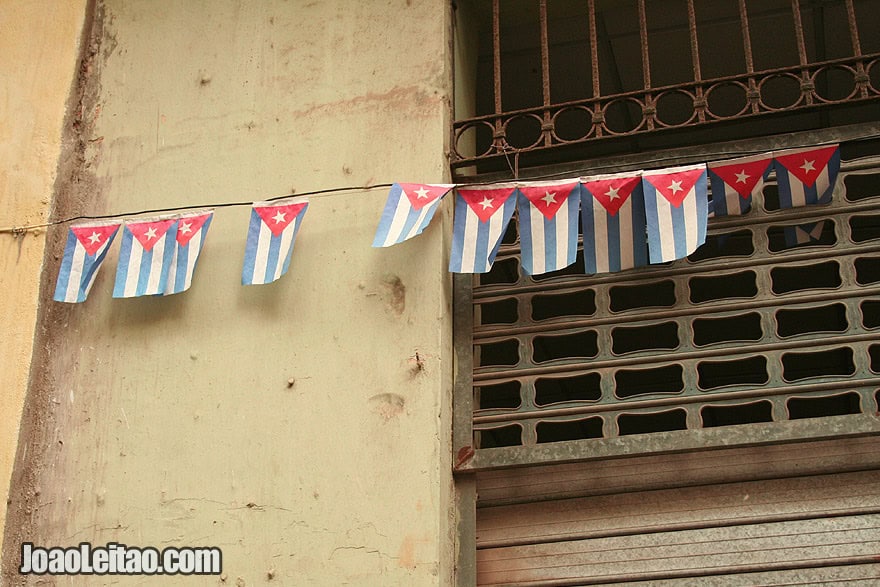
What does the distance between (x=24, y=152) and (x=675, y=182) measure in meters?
4.02

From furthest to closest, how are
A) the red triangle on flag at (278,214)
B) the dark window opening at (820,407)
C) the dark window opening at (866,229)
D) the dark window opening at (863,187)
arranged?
the dark window opening at (866,229)
the dark window opening at (820,407)
the dark window opening at (863,187)
the red triangle on flag at (278,214)

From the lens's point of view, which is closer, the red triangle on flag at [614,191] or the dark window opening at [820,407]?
the red triangle on flag at [614,191]

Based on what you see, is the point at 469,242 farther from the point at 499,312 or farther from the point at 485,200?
the point at 499,312

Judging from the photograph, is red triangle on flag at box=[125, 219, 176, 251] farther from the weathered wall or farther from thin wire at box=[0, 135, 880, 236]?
Result: the weathered wall

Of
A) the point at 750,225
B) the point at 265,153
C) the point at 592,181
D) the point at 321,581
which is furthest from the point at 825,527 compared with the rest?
the point at 265,153

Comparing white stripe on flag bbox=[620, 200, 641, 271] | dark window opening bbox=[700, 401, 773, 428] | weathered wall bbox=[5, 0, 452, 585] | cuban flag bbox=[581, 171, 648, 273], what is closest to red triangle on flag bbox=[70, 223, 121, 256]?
weathered wall bbox=[5, 0, 452, 585]

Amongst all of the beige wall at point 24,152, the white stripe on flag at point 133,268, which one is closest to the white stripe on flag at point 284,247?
the white stripe on flag at point 133,268

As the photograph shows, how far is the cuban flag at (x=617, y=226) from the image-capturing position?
19.2ft

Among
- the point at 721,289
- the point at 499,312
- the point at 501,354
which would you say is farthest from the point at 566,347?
the point at 499,312

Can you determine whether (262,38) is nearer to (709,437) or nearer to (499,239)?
(499,239)

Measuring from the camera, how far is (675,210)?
5.70 metres

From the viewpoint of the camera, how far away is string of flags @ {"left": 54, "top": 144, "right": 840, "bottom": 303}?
572cm

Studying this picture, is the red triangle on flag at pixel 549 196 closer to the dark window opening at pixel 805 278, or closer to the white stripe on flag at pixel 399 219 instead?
the white stripe on flag at pixel 399 219

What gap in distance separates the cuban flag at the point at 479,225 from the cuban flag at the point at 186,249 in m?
1.46
